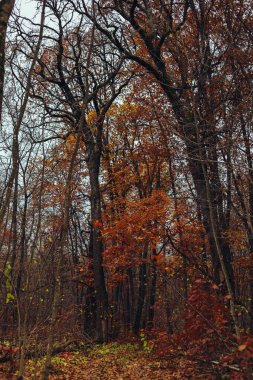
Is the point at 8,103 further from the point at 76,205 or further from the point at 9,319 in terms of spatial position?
the point at 76,205

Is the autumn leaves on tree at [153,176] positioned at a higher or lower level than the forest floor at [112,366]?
higher

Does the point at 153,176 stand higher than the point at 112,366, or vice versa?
the point at 153,176

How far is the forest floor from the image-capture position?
23.5ft

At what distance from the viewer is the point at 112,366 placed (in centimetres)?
905

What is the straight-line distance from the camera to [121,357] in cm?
1002

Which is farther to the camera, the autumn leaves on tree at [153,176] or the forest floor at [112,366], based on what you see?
the forest floor at [112,366]

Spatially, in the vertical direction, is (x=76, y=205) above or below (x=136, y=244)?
above

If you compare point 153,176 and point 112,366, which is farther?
point 153,176

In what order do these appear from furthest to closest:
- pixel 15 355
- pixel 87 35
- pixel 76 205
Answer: pixel 76 205
pixel 87 35
pixel 15 355

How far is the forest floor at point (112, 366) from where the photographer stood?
718 cm

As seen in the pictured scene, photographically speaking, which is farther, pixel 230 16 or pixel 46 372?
pixel 230 16

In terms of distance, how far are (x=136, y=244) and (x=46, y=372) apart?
7.41m

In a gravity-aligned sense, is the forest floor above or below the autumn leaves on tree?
below

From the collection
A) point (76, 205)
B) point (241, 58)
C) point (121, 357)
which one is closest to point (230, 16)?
point (241, 58)
